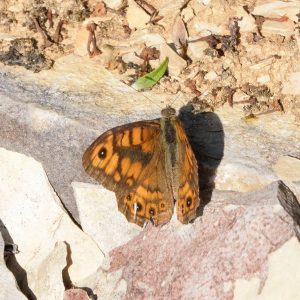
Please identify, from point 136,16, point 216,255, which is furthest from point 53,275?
point 136,16

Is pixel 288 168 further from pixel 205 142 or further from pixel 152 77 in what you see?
pixel 152 77

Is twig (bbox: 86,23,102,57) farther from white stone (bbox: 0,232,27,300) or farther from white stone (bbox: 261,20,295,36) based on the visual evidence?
white stone (bbox: 0,232,27,300)

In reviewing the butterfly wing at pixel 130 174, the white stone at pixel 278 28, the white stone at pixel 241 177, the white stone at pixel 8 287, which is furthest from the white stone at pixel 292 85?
the white stone at pixel 8 287

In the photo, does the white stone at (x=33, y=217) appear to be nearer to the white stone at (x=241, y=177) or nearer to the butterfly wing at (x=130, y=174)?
the butterfly wing at (x=130, y=174)

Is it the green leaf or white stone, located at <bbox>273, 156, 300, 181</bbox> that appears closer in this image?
white stone, located at <bbox>273, 156, 300, 181</bbox>

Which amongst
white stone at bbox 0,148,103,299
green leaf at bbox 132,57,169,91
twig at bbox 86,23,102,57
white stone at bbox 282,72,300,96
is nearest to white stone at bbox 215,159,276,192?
white stone at bbox 282,72,300,96
